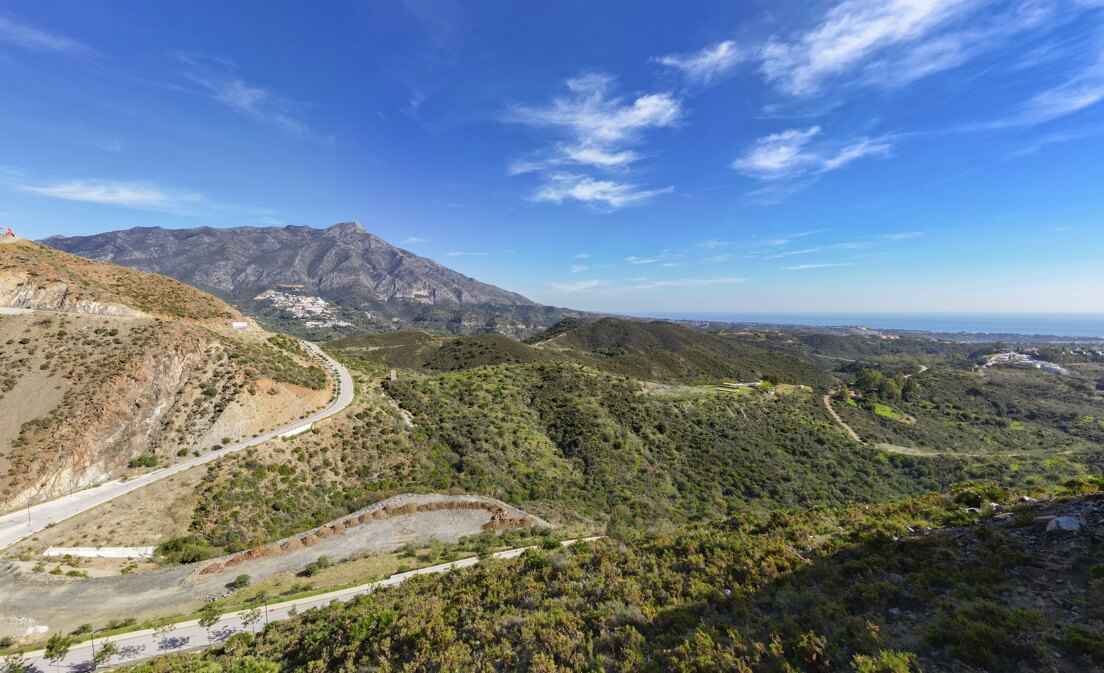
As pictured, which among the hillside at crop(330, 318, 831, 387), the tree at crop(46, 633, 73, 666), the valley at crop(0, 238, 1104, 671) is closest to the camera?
the tree at crop(46, 633, 73, 666)

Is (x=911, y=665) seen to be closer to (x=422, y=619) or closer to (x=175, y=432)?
(x=422, y=619)

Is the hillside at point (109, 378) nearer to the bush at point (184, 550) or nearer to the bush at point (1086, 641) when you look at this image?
the bush at point (184, 550)

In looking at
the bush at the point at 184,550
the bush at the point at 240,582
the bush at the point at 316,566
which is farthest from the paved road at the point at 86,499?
the bush at the point at 316,566

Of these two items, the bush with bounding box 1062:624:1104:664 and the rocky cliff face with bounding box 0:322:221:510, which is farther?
the rocky cliff face with bounding box 0:322:221:510

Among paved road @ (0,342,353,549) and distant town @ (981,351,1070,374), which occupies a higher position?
paved road @ (0,342,353,549)

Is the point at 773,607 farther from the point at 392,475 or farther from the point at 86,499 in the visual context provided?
the point at 86,499

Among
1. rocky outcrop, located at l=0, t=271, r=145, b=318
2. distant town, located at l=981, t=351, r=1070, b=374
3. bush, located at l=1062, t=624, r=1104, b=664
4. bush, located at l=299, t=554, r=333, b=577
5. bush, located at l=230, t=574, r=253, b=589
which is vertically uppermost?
rocky outcrop, located at l=0, t=271, r=145, b=318

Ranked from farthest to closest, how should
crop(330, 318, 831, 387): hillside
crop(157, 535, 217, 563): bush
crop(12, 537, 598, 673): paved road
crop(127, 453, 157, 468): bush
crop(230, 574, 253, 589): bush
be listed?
crop(330, 318, 831, 387): hillside < crop(127, 453, 157, 468): bush < crop(157, 535, 217, 563): bush < crop(230, 574, 253, 589): bush < crop(12, 537, 598, 673): paved road

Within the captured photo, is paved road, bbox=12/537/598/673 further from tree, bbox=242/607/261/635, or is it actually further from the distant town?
the distant town

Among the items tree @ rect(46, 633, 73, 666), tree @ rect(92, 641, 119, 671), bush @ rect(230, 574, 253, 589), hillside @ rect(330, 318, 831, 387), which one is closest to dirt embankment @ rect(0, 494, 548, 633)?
bush @ rect(230, 574, 253, 589)
